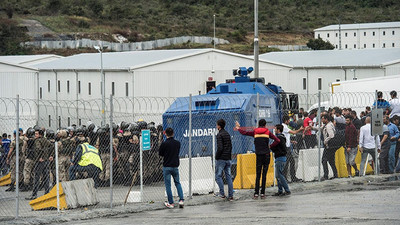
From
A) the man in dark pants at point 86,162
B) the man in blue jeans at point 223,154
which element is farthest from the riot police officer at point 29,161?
the man in blue jeans at point 223,154

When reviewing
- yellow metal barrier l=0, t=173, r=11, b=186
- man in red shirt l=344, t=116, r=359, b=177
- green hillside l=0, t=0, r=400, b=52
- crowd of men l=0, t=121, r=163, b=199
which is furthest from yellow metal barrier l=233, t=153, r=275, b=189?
green hillside l=0, t=0, r=400, b=52

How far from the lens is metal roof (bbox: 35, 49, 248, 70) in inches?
1785

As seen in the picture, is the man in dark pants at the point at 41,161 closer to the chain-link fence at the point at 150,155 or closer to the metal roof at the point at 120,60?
the chain-link fence at the point at 150,155

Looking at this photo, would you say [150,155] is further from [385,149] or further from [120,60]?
[120,60]

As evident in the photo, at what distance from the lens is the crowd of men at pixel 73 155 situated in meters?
18.2

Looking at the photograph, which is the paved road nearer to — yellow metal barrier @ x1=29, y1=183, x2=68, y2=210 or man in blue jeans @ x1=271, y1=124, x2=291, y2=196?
man in blue jeans @ x1=271, y1=124, x2=291, y2=196

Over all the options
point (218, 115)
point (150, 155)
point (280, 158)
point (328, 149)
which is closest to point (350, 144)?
point (328, 149)

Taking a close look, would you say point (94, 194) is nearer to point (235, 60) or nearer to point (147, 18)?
point (235, 60)

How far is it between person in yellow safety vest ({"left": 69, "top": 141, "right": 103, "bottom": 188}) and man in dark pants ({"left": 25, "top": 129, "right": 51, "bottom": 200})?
920 mm

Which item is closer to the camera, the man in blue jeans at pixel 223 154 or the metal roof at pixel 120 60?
the man in blue jeans at pixel 223 154

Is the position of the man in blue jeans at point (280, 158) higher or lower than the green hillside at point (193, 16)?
lower

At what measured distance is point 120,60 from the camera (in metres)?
49.5

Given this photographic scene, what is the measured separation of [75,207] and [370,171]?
9.60 m

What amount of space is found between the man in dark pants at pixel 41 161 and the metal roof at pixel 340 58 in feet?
105
